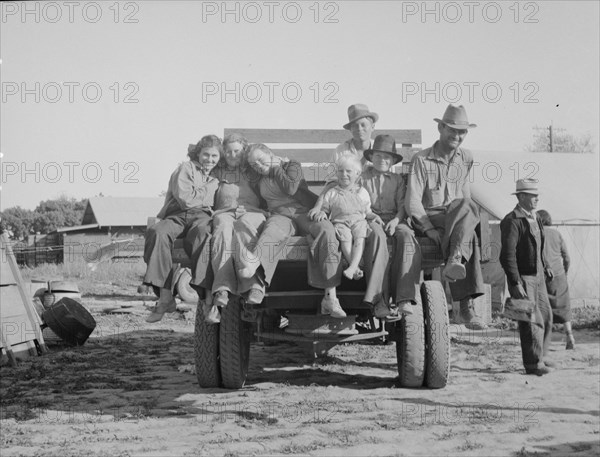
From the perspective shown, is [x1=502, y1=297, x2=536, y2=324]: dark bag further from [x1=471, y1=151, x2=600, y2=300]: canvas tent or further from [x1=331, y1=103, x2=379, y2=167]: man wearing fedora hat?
[x1=471, y1=151, x2=600, y2=300]: canvas tent

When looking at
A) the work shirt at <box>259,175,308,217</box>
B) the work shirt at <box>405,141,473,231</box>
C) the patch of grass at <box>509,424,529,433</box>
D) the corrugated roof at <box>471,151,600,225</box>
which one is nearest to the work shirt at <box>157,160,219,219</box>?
the work shirt at <box>259,175,308,217</box>

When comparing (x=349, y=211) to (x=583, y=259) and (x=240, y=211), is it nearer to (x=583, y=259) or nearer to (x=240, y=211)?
(x=240, y=211)

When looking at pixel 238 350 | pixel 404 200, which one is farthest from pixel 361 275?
pixel 238 350

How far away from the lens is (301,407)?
6.48m

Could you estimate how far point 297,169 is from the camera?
6.61m

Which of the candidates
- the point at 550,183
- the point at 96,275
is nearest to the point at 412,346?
the point at 550,183

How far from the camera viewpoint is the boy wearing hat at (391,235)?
5.88 m

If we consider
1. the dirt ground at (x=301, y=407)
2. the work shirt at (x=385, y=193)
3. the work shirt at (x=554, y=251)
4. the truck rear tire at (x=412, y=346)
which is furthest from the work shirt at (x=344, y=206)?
the work shirt at (x=554, y=251)

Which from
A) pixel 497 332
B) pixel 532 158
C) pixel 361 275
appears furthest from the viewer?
pixel 532 158

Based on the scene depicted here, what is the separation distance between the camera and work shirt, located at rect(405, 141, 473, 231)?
6.51m

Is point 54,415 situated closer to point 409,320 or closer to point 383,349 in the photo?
point 409,320

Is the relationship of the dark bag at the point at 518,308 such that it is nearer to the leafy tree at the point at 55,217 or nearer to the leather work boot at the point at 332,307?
the leather work boot at the point at 332,307

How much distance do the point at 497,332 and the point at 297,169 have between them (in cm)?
645

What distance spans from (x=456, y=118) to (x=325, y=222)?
1.65m
